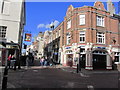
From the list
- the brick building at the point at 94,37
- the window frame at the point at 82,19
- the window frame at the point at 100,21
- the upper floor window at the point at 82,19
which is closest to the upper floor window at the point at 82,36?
the brick building at the point at 94,37

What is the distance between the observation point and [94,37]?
19.2 m

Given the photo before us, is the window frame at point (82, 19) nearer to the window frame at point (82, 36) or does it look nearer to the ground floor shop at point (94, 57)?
the window frame at point (82, 36)

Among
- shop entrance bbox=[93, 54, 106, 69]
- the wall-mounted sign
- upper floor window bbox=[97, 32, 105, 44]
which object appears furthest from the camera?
the wall-mounted sign

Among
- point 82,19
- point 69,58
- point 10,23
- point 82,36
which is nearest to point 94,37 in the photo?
point 82,36

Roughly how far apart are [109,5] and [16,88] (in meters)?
21.6

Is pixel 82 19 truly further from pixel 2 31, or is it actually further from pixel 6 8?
pixel 2 31

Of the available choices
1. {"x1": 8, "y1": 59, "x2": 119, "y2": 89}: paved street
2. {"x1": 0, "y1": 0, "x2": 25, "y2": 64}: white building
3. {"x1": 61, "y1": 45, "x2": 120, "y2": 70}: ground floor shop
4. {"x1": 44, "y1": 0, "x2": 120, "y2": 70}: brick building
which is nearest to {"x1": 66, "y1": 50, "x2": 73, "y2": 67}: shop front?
{"x1": 44, "y1": 0, "x2": 120, "y2": 70}: brick building

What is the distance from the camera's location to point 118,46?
21.0m

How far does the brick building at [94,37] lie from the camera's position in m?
19.0

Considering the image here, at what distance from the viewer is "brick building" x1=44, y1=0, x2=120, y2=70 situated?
19.0m

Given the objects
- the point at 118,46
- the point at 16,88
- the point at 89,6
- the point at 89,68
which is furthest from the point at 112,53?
the point at 16,88

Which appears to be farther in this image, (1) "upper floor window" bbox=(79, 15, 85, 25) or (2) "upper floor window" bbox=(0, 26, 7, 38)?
(1) "upper floor window" bbox=(79, 15, 85, 25)

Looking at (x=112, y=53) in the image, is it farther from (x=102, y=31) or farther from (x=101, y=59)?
(x=102, y=31)

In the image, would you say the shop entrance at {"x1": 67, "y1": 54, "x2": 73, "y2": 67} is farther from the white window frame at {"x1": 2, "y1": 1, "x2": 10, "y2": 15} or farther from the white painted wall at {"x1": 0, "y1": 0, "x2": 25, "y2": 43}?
the white window frame at {"x1": 2, "y1": 1, "x2": 10, "y2": 15}
